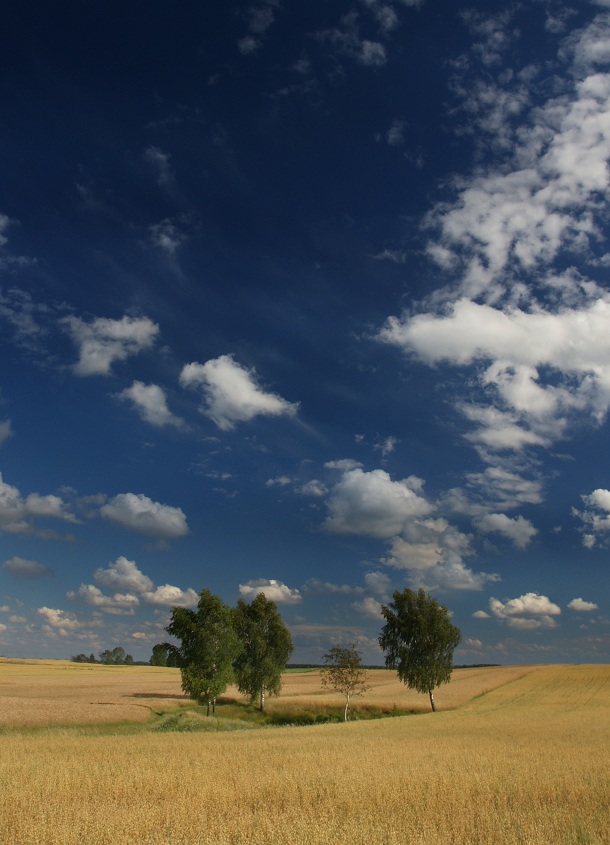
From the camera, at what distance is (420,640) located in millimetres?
64875

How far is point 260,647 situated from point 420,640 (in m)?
17.9

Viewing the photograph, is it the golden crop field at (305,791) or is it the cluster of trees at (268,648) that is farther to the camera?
the cluster of trees at (268,648)

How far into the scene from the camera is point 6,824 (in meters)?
12.0

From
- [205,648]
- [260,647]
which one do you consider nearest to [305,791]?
[205,648]

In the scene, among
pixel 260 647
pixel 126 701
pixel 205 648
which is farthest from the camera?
pixel 260 647

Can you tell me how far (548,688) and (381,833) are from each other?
8360 centimetres

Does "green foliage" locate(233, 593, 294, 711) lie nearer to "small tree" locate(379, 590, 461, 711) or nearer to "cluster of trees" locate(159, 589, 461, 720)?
"cluster of trees" locate(159, 589, 461, 720)

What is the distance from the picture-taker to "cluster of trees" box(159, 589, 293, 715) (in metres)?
54.1

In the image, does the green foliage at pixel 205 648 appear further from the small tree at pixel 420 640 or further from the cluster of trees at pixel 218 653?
the small tree at pixel 420 640

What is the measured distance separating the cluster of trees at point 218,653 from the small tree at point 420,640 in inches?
515

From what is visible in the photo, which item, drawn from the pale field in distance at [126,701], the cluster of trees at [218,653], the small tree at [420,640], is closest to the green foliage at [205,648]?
the cluster of trees at [218,653]

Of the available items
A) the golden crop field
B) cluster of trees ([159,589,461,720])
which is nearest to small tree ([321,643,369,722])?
cluster of trees ([159,589,461,720])

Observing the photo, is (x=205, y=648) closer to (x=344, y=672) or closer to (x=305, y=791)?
(x=344, y=672)

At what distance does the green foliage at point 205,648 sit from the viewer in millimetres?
53844
